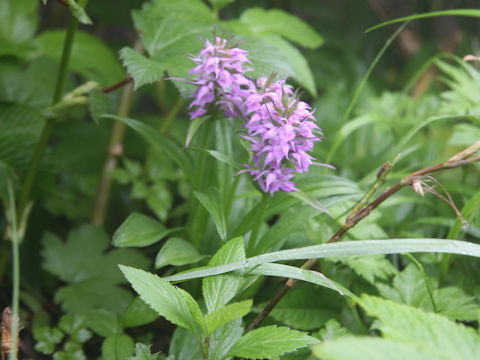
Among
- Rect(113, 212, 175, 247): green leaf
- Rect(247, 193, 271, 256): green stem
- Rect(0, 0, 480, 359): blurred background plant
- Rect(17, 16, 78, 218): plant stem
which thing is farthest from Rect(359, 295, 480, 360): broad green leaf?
Rect(17, 16, 78, 218): plant stem

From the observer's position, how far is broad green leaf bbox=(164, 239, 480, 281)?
950 millimetres

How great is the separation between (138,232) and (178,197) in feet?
2.85

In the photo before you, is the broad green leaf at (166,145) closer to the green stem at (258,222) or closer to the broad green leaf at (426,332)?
the green stem at (258,222)

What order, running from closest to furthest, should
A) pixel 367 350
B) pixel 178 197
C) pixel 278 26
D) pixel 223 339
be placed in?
pixel 367 350, pixel 223 339, pixel 278 26, pixel 178 197

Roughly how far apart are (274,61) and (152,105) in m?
1.83

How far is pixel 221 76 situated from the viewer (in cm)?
103

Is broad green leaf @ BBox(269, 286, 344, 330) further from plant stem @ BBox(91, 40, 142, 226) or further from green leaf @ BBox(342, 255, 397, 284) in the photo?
plant stem @ BBox(91, 40, 142, 226)

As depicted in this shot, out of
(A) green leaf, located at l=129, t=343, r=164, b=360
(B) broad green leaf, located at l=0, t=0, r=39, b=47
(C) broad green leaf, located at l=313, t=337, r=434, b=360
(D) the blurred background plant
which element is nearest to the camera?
(C) broad green leaf, located at l=313, t=337, r=434, b=360

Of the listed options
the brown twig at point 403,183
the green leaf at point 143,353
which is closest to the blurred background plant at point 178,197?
the green leaf at point 143,353

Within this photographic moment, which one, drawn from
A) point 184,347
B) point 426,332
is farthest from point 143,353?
point 426,332

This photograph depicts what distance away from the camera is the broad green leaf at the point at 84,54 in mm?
1746

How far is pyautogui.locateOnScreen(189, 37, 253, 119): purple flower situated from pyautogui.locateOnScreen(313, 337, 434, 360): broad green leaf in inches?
23.5

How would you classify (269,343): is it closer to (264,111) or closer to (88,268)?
(264,111)

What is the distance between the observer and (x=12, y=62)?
1680 mm
